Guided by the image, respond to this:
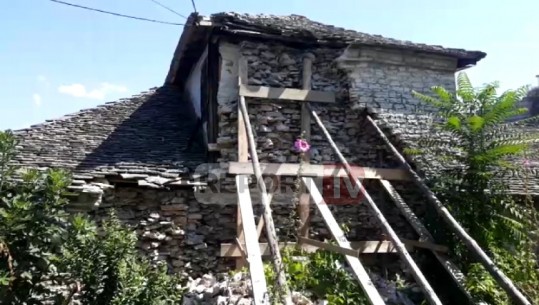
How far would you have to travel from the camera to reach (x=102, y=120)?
877cm

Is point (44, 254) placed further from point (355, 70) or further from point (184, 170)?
point (355, 70)

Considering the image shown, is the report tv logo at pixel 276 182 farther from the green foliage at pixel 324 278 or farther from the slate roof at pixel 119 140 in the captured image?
the green foliage at pixel 324 278

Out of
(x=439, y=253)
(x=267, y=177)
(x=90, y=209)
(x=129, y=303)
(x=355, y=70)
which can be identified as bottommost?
(x=129, y=303)

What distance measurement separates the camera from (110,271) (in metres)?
4.94

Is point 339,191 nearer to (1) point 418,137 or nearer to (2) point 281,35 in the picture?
(1) point 418,137

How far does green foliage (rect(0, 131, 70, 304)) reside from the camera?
459 cm

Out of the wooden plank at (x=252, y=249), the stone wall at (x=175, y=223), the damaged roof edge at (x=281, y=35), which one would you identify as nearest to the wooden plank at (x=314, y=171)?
the wooden plank at (x=252, y=249)

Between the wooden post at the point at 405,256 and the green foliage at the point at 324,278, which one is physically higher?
the wooden post at the point at 405,256

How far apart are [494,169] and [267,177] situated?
10.5ft

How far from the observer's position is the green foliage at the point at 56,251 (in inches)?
183

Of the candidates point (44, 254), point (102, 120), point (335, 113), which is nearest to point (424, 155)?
point (335, 113)

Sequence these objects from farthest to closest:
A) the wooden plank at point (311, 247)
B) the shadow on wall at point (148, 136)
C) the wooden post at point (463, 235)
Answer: the shadow on wall at point (148, 136) < the wooden plank at point (311, 247) < the wooden post at point (463, 235)

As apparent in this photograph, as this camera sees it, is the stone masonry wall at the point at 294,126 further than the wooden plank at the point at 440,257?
Yes

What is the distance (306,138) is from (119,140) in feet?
10.4
